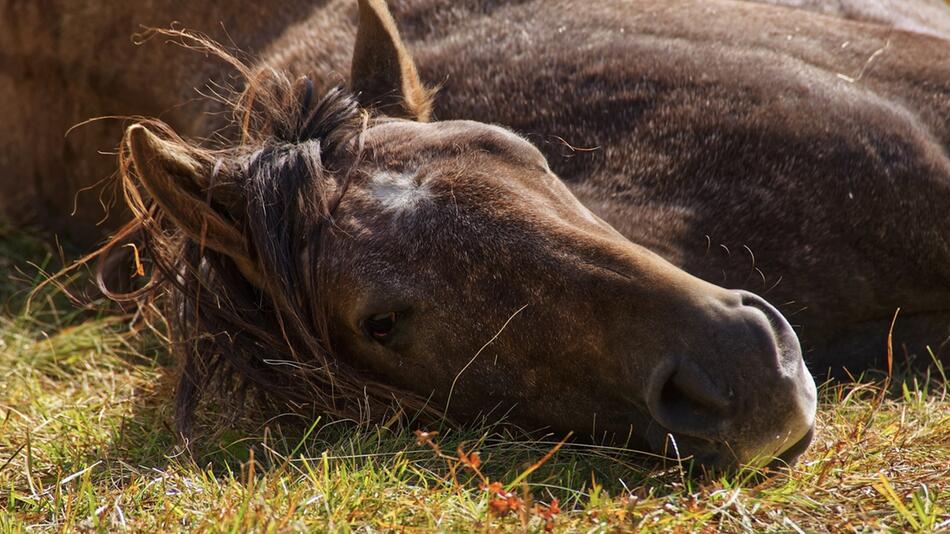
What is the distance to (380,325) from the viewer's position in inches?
117

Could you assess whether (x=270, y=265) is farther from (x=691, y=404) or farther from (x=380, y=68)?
(x=691, y=404)

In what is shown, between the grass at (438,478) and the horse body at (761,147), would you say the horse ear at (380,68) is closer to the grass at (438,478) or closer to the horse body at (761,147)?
the horse body at (761,147)

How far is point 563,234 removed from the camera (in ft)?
9.12

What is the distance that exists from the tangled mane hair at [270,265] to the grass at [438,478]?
4.5 inches

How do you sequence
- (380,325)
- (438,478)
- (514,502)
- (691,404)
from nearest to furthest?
(514,502) < (691,404) < (438,478) < (380,325)

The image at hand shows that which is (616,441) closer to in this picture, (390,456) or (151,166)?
(390,456)

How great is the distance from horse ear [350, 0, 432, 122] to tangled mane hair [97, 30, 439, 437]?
177 mm

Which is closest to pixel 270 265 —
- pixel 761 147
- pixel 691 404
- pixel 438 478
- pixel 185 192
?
pixel 185 192

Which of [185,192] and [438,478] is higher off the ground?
[185,192]

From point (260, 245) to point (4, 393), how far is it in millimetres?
1440

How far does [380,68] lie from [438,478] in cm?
152

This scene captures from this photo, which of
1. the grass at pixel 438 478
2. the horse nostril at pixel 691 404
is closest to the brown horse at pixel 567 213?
the horse nostril at pixel 691 404

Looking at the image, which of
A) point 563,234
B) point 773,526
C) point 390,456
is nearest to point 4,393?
point 390,456

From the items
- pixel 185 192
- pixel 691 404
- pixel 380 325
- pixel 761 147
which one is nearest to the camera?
pixel 691 404
